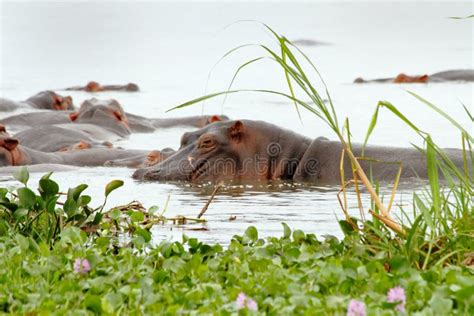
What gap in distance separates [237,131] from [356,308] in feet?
19.1

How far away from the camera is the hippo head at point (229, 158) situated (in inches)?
365

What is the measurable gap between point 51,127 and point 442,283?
393 inches

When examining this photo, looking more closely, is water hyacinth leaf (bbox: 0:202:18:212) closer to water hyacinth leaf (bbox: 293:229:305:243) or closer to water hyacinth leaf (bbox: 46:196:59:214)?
water hyacinth leaf (bbox: 46:196:59:214)

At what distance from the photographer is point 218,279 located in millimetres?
4332

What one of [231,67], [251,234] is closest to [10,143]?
[251,234]

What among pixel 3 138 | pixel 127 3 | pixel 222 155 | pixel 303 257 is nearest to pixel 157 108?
pixel 3 138

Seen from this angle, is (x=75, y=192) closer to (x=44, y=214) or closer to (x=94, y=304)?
(x=44, y=214)

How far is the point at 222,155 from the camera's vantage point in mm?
9273

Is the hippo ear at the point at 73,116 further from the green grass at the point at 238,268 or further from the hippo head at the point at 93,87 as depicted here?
the green grass at the point at 238,268

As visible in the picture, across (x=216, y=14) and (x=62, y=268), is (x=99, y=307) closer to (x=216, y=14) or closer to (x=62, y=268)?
(x=62, y=268)

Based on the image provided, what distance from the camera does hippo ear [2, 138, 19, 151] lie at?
1089cm

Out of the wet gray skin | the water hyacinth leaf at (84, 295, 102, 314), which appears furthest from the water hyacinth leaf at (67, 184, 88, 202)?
the wet gray skin

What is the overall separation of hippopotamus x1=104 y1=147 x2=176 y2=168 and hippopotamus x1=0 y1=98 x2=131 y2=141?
134 inches

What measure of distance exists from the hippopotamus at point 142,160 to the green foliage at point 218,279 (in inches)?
196
